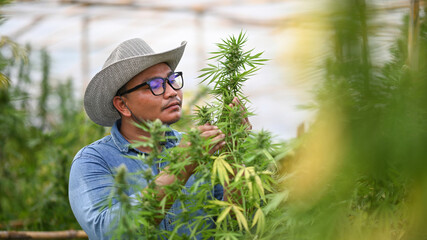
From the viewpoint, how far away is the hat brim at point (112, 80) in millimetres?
1552

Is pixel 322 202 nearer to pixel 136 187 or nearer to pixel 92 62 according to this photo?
pixel 136 187

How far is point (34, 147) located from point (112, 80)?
249 centimetres

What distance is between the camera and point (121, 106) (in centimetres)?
166

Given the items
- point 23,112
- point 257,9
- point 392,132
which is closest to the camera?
point 392,132

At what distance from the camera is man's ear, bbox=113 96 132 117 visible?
1.64 metres

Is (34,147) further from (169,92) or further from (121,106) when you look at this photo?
(169,92)

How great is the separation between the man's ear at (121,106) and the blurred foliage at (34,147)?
904 mm

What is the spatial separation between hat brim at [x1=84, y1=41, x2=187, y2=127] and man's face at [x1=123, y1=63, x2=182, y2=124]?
0.09ft

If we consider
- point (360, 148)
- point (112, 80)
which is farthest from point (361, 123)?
point (112, 80)

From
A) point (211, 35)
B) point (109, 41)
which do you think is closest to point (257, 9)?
point (211, 35)

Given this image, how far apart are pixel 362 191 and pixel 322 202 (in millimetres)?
124

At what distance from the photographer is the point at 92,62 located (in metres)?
9.59

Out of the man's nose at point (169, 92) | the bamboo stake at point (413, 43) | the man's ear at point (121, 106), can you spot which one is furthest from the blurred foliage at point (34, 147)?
the bamboo stake at point (413, 43)

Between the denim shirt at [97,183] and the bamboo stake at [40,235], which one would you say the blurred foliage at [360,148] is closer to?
the denim shirt at [97,183]
